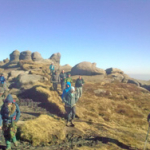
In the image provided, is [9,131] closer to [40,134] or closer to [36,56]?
[40,134]

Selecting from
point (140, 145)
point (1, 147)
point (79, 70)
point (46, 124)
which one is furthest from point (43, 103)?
point (79, 70)

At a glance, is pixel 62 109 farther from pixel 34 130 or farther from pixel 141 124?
pixel 141 124

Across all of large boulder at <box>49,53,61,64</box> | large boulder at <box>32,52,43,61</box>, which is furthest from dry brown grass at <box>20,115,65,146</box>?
large boulder at <box>49,53,61,64</box>

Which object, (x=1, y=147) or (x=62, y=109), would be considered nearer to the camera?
(x=1, y=147)

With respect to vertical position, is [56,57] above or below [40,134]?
above

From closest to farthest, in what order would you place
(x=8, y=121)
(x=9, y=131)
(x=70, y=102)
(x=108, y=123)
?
(x=9, y=131) < (x=8, y=121) < (x=70, y=102) < (x=108, y=123)

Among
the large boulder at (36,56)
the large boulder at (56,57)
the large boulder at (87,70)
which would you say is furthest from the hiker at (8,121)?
the large boulder at (56,57)

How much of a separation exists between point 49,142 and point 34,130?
109 cm

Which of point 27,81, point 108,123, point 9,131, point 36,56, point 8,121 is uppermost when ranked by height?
point 36,56

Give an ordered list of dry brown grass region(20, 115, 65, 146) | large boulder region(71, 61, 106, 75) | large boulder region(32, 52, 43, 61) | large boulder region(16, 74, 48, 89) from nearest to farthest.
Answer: dry brown grass region(20, 115, 65, 146) < large boulder region(16, 74, 48, 89) < large boulder region(71, 61, 106, 75) < large boulder region(32, 52, 43, 61)

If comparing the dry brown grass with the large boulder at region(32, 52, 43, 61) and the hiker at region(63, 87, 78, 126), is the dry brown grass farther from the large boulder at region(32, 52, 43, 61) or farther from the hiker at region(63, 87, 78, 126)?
the large boulder at region(32, 52, 43, 61)

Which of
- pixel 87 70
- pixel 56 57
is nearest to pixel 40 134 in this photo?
pixel 87 70

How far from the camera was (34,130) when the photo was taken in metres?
7.52

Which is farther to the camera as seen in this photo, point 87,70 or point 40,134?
point 87,70
